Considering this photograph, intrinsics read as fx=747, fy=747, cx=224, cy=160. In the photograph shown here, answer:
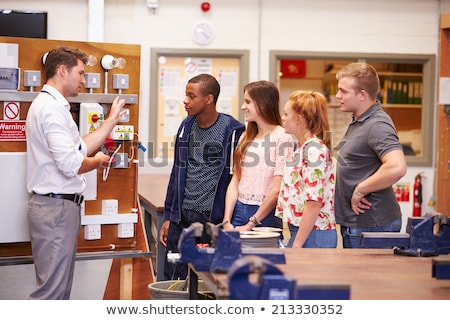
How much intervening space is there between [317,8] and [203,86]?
159 inches

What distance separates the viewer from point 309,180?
3311mm

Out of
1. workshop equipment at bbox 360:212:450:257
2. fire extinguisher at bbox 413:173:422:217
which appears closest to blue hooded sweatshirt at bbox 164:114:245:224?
workshop equipment at bbox 360:212:450:257

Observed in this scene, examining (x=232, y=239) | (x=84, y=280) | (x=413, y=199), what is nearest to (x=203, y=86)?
→ (x=84, y=280)

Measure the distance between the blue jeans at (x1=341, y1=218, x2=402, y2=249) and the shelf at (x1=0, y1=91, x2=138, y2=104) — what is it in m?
1.41

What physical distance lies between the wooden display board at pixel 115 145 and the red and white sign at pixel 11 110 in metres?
0.03

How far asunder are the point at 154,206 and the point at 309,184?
1684 mm

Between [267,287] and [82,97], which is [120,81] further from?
[267,287]

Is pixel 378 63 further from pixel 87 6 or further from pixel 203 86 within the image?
pixel 203 86

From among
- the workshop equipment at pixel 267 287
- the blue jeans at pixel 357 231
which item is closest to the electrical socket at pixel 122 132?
the blue jeans at pixel 357 231

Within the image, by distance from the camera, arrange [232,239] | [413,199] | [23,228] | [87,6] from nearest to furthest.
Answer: [232,239], [23,228], [87,6], [413,199]

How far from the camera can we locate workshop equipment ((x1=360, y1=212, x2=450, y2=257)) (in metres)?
2.75

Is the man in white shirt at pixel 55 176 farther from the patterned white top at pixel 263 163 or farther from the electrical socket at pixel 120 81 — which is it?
the patterned white top at pixel 263 163

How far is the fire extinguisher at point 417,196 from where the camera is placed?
316 inches
